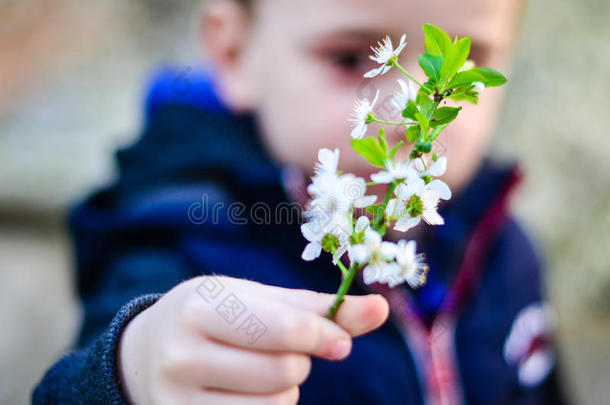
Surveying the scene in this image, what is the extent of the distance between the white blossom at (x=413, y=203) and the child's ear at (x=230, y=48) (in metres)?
0.73

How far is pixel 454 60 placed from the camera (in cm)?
29

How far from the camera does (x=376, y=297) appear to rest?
0.30 meters

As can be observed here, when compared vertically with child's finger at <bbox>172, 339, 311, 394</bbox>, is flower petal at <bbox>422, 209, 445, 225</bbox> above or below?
above

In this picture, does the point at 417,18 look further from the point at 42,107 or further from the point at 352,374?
the point at 42,107

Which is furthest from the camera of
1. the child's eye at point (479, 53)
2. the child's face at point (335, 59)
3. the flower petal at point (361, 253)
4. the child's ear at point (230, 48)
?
the child's ear at point (230, 48)

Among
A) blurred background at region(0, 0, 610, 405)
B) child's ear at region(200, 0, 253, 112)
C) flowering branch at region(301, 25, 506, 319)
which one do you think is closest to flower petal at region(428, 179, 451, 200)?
flowering branch at region(301, 25, 506, 319)

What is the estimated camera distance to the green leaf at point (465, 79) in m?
0.28

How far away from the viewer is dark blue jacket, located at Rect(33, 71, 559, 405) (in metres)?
0.77

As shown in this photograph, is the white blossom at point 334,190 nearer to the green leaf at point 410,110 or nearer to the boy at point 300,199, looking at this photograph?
the green leaf at point 410,110

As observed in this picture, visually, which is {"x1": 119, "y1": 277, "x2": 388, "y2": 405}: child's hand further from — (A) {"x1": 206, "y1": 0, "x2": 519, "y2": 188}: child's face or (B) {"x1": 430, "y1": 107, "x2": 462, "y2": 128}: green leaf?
(A) {"x1": 206, "y1": 0, "x2": 519, "y2": 188}: child's face

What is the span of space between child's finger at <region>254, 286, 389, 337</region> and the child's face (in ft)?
0.94

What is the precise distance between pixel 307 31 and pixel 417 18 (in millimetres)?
161

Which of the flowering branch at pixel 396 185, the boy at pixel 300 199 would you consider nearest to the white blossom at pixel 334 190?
the flowering branch at pixel 396 185

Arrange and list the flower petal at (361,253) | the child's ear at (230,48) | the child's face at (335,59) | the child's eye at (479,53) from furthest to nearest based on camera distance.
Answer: the child's ear at (230,48)
the child's eye at (479,53)
the child's face at (335,59)
the flower petal at (361,253)
